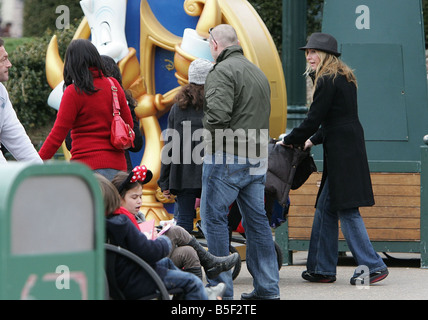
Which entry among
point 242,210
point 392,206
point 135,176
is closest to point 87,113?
point 135,176

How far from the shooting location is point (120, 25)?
29.1 ft

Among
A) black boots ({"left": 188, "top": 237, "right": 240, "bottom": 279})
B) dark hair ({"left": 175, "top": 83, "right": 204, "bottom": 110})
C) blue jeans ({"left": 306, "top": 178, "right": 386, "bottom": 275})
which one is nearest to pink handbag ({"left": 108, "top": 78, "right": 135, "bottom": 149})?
black boots ({"left": 188, "top": 237, "right": 240, "bottom": 279})

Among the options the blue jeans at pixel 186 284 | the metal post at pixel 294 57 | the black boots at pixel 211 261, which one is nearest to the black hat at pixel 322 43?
the black boots at pixel 211 261

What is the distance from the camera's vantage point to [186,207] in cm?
687

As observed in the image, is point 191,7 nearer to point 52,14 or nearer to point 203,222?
point 203,222

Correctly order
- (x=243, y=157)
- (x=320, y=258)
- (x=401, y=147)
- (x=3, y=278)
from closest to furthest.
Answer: (x=3, y=278) < (x=243, y=157) < (x=320, y=258) < (x=401, y=147)

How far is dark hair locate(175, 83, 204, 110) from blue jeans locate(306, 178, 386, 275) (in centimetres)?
113

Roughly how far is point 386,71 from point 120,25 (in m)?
2.63

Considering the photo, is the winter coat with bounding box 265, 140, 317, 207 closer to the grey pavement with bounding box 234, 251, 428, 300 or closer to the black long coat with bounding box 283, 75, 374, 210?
the black long coat with bounding box 283, 75, 374, 210

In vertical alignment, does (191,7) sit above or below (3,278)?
above

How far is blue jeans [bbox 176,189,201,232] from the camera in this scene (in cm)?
684

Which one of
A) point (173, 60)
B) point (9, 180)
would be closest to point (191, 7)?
point (173, 60)

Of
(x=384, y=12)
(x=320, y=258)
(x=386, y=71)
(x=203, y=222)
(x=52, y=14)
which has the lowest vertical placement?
(x=320, y=258)

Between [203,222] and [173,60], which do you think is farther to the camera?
[173,60]
